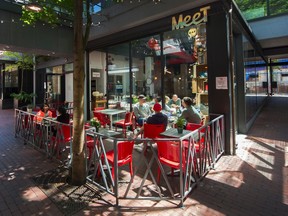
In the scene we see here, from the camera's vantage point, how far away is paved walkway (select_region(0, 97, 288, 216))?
9.59 ft

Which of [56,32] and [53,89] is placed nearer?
[56,32]

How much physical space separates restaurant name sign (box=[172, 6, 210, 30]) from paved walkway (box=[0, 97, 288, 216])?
11.6 ft

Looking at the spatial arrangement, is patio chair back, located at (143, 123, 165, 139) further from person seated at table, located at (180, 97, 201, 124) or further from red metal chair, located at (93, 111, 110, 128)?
red metal chair, located at (93, 111, 110, 128)

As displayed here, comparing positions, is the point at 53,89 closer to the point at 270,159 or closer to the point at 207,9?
the point at 207,9

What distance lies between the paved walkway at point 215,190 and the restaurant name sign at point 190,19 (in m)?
3.54

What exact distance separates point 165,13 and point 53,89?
11.4 meters

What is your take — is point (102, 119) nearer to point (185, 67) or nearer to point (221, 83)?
point (185, 67)

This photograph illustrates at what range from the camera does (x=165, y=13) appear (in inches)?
238

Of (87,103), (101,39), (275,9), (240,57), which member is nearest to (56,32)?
(101,39)

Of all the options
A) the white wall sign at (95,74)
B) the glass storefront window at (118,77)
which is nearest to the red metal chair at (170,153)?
the glass storefront window at (118,77)

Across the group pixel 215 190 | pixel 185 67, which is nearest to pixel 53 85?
pixel 185 67

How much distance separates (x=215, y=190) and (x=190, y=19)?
4.33 m

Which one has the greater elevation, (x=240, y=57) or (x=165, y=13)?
(x=165, y=13)

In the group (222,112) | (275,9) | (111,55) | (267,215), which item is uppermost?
(275,9)
